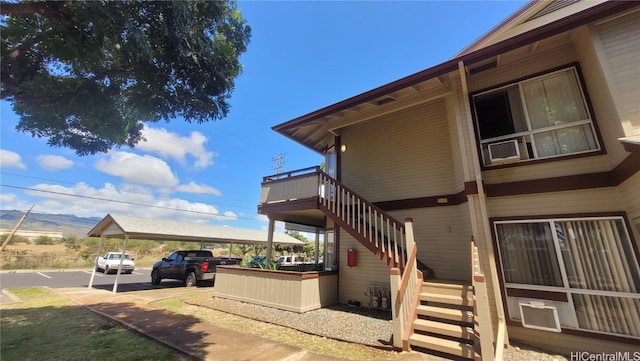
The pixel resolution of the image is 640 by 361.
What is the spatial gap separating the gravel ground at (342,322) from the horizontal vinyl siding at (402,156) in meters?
3.87

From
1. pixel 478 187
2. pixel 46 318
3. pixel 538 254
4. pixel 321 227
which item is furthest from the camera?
pixel 321 227

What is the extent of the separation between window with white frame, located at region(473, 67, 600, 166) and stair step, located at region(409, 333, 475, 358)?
4317 mm

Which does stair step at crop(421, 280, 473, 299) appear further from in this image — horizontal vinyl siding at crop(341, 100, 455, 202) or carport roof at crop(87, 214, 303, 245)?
carport roof at crop(87, 214, 303, 245)

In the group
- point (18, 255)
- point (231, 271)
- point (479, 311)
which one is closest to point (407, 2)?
point (479, 311)

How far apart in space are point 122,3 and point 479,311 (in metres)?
8.42

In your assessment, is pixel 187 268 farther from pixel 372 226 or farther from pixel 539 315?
pixel 539 315

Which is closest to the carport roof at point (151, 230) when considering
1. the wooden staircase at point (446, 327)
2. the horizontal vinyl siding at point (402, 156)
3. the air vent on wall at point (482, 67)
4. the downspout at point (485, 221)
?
the horizontal vinyl siding at point (402, 156)

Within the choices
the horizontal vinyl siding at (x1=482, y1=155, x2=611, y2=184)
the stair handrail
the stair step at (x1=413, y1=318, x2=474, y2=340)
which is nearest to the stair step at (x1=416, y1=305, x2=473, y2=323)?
the stair step at (x1=413, y1=318, x2=474, y2=340)

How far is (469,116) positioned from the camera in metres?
6.71

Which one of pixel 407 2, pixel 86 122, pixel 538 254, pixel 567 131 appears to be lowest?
pixel 538 254

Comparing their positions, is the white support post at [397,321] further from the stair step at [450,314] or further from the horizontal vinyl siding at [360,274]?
the horizontal vinyl siding at [360,274]

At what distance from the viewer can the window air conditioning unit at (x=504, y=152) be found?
20.2 ft

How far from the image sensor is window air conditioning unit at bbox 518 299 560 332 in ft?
Answer: 16.8

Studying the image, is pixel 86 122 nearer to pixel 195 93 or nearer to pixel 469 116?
pixel 195 93
